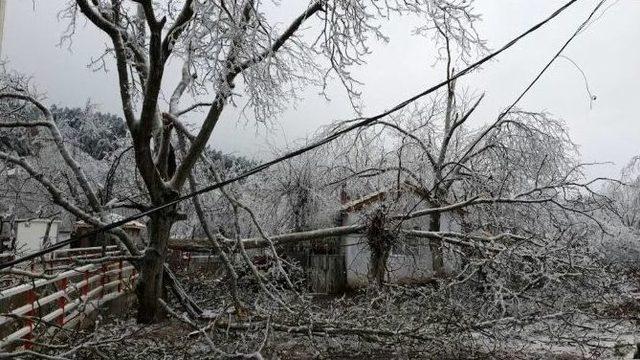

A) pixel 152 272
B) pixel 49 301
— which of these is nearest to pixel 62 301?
pixel 49 301

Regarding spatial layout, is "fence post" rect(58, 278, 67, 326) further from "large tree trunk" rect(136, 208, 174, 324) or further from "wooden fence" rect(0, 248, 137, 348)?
"large tree trunk" rect(136, 208, 174, 324)

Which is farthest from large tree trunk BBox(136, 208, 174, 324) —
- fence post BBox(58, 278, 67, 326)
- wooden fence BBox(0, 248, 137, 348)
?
fence post BBox(58, 278, 67, 326)

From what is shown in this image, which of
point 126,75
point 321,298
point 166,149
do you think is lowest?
point 321,298

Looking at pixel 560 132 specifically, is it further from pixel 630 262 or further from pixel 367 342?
pixel 630 262

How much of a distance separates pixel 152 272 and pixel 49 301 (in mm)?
1624

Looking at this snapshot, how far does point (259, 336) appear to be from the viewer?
320 inches

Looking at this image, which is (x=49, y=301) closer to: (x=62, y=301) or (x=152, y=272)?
(x=62, y=301)

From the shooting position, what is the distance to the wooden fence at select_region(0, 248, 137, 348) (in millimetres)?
5799

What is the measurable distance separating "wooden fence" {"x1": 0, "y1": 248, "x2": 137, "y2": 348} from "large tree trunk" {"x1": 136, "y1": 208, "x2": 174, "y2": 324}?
39 cm

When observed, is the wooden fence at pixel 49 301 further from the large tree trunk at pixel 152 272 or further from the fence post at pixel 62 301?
the large tree trunk at pixel 152 272

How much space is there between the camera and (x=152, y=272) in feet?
30.0

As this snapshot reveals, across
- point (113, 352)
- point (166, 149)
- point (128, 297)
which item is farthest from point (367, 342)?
point (128, 297)

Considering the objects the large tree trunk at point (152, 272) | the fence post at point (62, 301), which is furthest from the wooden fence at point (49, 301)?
the large tree trunk at point (152, 272)

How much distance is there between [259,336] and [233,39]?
4.54 metres
